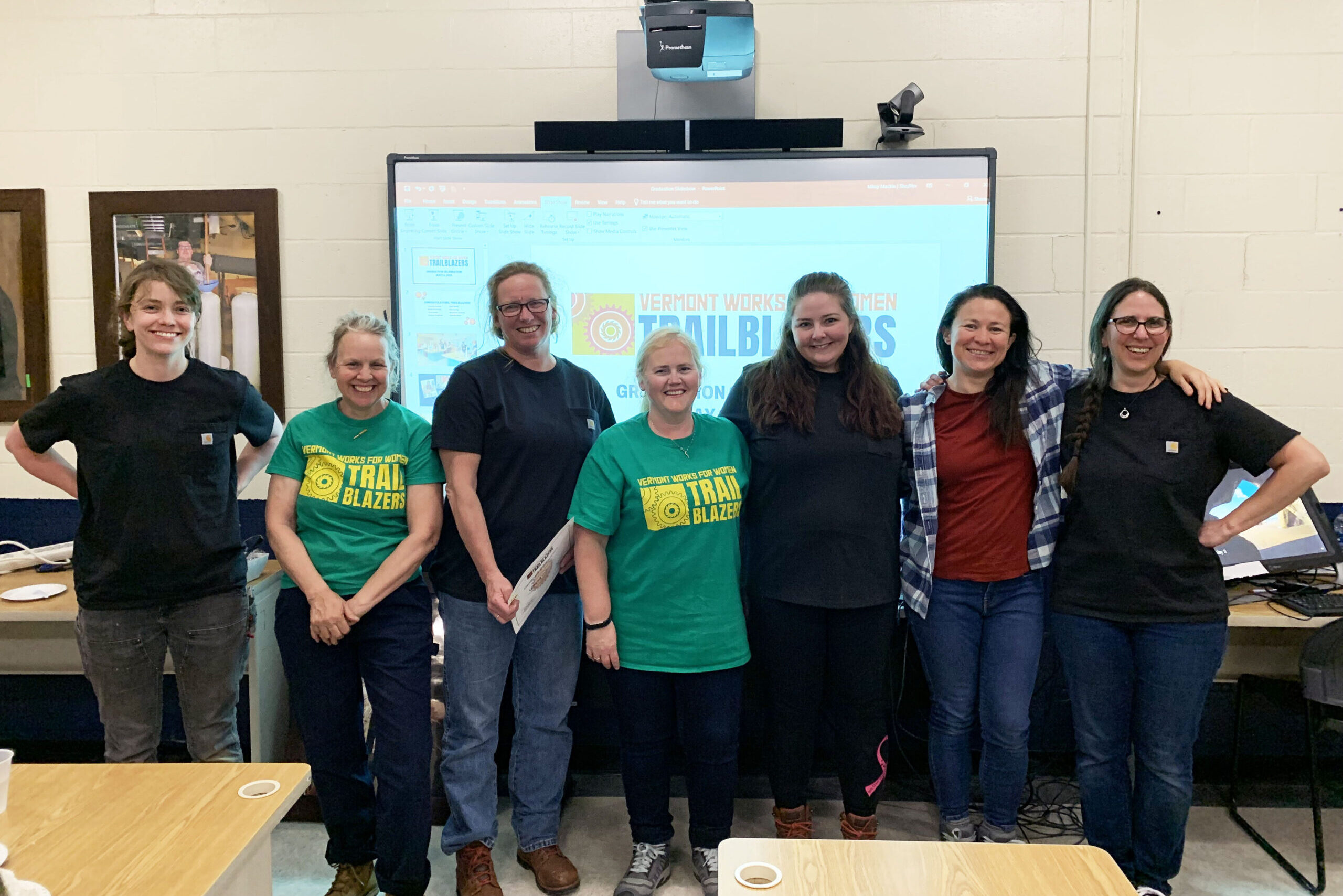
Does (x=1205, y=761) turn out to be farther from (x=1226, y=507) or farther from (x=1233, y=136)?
(x=1233, y=136)

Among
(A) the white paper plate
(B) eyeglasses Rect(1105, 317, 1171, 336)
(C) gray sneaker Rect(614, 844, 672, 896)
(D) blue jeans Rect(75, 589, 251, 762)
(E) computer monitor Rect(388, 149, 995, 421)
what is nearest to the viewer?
(B) eyeglasses Rect(1105, 317, 1171, 336)

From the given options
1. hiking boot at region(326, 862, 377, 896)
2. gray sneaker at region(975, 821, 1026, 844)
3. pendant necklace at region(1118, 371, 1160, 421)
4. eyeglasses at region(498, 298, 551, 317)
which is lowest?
hiking boot at region(326, 862, 377, 896)

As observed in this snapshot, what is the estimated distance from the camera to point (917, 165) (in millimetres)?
2836

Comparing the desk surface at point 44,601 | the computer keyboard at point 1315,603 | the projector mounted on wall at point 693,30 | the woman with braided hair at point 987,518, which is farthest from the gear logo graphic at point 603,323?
the computer keyboard at point 1315,603

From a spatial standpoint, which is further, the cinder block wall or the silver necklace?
the cinder block wall

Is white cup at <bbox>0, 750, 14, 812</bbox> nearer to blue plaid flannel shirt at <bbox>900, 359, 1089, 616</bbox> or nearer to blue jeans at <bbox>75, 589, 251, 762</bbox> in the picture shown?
blue jeans at <bbox>75, 589, 251, 762</bbox>

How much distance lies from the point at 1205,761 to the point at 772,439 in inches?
83.0

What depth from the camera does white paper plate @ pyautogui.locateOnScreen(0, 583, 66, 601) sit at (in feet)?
8.41

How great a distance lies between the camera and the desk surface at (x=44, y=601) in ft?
8.08

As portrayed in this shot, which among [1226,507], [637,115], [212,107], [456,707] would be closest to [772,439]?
[456,707]

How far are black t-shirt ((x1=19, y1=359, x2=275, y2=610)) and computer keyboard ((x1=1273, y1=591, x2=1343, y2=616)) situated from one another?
9.62ft

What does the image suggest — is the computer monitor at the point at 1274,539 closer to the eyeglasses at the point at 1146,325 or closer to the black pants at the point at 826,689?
the eyeglasses at the point at 1146,325

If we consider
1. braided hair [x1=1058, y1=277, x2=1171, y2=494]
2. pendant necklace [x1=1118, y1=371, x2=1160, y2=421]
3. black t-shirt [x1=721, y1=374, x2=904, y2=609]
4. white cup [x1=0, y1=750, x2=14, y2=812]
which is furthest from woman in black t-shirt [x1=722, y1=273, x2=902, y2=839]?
white cup [x1=0, y1=750, x2=14, y2=812]

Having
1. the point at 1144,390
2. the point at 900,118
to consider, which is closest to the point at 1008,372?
the point at 1144,390
